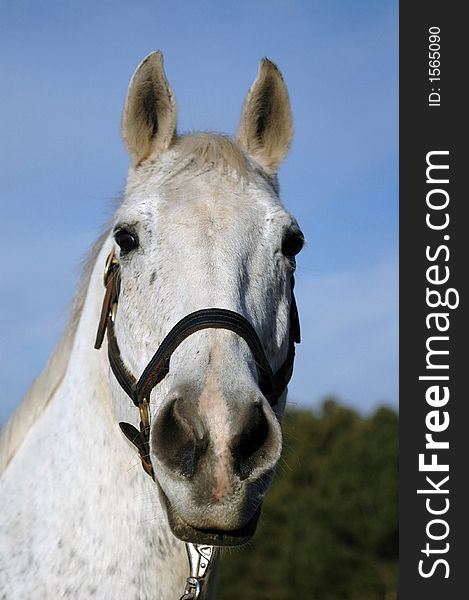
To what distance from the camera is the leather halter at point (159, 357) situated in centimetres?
319

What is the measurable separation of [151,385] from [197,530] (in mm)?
655

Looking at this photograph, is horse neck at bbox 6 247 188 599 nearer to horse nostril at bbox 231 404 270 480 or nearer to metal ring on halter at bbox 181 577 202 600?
metal ring on halter at bbox 181 577 202 600

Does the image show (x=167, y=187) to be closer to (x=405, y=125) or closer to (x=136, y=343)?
(x=136, y=343)

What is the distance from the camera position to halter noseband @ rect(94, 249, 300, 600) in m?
3.19

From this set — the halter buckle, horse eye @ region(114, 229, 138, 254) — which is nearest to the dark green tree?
the halter buckle

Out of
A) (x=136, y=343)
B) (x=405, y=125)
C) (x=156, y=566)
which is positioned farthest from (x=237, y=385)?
(x=405, y=125)

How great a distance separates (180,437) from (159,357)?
44cm

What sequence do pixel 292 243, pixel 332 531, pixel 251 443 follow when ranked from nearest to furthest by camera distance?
1. pixel 251 443
2. pixel 292 243
3. pixel 332 531

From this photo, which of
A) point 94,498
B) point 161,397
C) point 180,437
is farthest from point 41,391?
point 180,437

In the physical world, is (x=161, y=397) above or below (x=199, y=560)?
above

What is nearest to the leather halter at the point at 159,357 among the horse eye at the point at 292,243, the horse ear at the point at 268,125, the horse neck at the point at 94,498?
the horse neck at the point at 94,498

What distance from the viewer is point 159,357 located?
129 inches

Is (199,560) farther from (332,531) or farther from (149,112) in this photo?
(332,531)

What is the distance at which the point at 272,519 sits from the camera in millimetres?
31078
